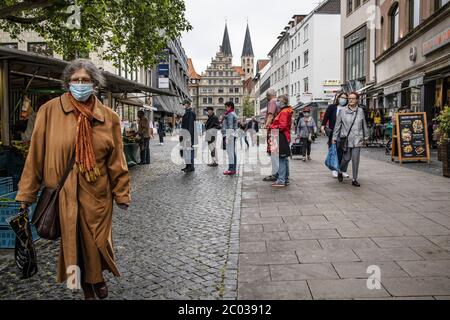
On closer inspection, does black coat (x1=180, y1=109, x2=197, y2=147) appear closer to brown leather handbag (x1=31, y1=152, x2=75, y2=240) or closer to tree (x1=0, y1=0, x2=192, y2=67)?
tree (x1=0, y1=0, x2=192, y2=67)

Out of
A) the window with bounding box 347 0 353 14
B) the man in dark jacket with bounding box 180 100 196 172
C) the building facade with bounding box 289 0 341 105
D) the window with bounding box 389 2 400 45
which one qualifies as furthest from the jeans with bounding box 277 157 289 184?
the building facade with bounding box 289 0 341 105

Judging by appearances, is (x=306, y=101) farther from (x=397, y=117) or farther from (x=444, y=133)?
(x=444, y=133)

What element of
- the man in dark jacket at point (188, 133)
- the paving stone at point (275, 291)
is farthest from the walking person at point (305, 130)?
the paving stone at point (275, 291)

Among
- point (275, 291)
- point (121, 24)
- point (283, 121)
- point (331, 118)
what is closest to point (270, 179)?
point (283, 121)

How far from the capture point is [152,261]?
4711 mm

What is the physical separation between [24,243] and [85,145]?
1109mm

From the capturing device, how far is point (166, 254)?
16.3ft

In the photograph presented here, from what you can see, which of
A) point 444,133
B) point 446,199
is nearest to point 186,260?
point 446,199

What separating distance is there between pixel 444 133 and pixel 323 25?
39.8 meters

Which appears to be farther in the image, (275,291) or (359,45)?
(359,45)

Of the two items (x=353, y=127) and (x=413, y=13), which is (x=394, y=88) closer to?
(x=413, y=13)

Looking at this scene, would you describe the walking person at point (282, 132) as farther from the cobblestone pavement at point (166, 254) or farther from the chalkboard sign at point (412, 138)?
the chalkboard sign at point (412, 138)

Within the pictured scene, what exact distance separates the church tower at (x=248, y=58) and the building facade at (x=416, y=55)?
455 feet

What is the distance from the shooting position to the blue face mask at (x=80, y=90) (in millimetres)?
3334
